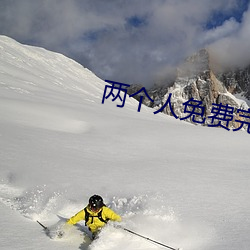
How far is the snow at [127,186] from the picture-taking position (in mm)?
5316

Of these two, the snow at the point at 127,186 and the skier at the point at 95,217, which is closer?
the snow at the point at 127,186

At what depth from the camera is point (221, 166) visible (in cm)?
989

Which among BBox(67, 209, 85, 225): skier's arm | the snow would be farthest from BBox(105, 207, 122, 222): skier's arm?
BBox(67, 209, 85, 225): skier's arm

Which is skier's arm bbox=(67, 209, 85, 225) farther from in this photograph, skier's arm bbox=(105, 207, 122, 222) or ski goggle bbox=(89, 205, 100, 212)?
skier's arm bbox=(105, 207, 122, 222)

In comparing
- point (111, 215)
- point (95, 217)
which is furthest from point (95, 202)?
point (111, 215)

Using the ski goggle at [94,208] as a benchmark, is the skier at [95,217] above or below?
below

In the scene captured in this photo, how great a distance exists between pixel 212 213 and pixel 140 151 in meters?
5.88

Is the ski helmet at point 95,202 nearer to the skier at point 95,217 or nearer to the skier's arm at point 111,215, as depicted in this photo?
the skier at point 95,217

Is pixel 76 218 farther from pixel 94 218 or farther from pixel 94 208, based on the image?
pixel 94 208

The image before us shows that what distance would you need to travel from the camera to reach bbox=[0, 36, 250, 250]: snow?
5316 millimetres

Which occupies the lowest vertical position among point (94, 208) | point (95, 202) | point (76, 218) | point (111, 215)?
point (76, 218)

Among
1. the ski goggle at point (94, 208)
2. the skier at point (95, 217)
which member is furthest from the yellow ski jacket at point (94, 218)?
the ski goggle at point (94, 208)

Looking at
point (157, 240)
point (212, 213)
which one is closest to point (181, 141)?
point (212, 213)

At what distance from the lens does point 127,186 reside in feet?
25.3
